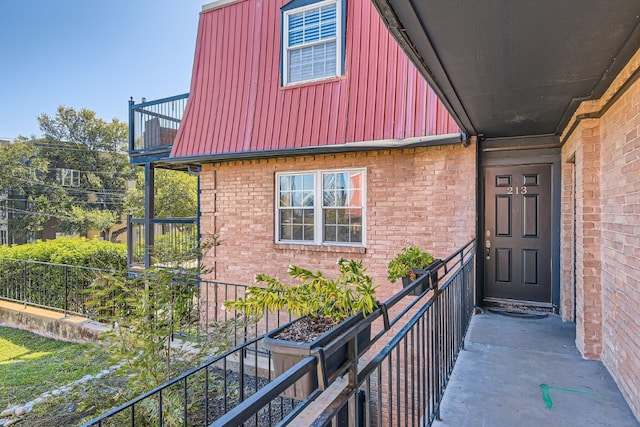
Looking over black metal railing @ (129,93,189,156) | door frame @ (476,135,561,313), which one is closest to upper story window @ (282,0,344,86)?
black metal railing @ (129,93,189,156)

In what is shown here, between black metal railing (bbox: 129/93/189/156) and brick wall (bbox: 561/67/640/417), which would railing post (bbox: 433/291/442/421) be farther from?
black metal railing (bbox: 129/93/189/156)

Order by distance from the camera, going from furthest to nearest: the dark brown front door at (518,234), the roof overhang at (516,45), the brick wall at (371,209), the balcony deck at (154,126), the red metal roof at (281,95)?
the balcony deck at (154,126) < the red metal roof at (281,95) < the brick wall at (371,209) < the dark brown front door at (518,234) < the roof overhang at (516,45)

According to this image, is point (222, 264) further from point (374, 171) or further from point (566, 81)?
point (566, 81)

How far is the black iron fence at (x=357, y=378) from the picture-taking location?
96 cm

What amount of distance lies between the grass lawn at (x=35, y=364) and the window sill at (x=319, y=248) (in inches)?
123

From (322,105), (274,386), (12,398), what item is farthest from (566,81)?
(12,398)

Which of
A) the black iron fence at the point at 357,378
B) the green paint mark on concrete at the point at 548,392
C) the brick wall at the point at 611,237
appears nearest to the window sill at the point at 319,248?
the black iron fence at the point at 357,378

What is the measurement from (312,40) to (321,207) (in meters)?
2.94

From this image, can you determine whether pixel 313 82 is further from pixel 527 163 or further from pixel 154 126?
pixel 154 126

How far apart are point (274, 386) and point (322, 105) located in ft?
19.4

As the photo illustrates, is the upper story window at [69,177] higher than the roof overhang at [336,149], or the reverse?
the upper story window at [69,177]

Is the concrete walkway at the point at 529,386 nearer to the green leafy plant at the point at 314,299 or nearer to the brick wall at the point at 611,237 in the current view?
the brick wall at the point at 611,237

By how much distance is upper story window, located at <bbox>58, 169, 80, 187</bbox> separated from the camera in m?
24.0

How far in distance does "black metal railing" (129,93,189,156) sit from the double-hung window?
124 inches
